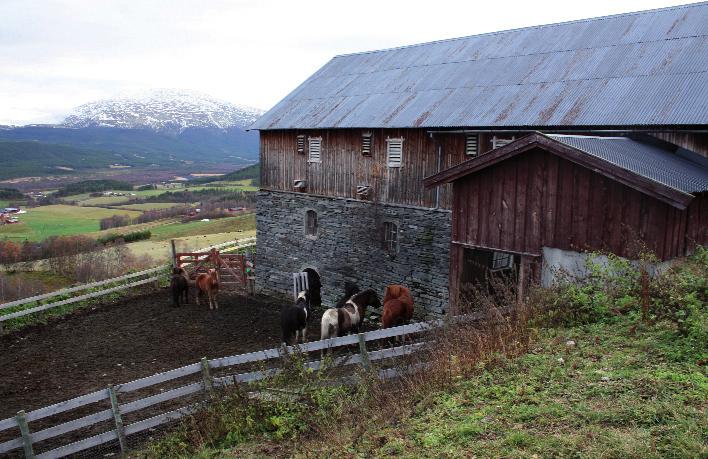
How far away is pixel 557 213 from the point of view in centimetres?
1218

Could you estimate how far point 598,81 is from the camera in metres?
16.5

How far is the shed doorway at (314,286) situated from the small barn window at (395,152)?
6.17 metres

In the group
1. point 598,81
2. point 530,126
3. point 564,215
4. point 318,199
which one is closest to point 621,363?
point 564,215

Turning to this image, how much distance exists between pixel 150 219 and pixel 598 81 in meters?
71.9

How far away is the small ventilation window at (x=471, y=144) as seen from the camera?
17.6 metres

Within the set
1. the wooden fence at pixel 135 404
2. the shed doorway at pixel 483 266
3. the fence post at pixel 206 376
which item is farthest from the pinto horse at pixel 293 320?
the fence post at pixel 206 376

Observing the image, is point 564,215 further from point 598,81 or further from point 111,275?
point 111,275

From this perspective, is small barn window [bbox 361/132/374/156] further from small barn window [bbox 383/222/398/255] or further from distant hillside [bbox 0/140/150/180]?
distant hillside [bbox 0/140/150/180]

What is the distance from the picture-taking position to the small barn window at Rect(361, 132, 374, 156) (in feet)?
68.4

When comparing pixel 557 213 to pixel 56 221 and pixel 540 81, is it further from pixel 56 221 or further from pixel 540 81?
pixel 56 221

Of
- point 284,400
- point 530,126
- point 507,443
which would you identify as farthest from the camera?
point 530,126

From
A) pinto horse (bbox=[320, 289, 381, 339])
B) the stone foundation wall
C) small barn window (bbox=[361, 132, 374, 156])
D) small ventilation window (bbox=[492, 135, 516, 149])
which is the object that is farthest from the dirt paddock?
small ventilation window (bbox=[492, 135, 516, 149])

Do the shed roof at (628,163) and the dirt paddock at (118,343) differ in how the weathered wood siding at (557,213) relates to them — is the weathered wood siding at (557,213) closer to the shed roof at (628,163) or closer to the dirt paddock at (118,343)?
the shed roof at (628,163)

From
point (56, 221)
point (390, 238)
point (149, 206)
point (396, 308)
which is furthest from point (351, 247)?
point (149, 206)
